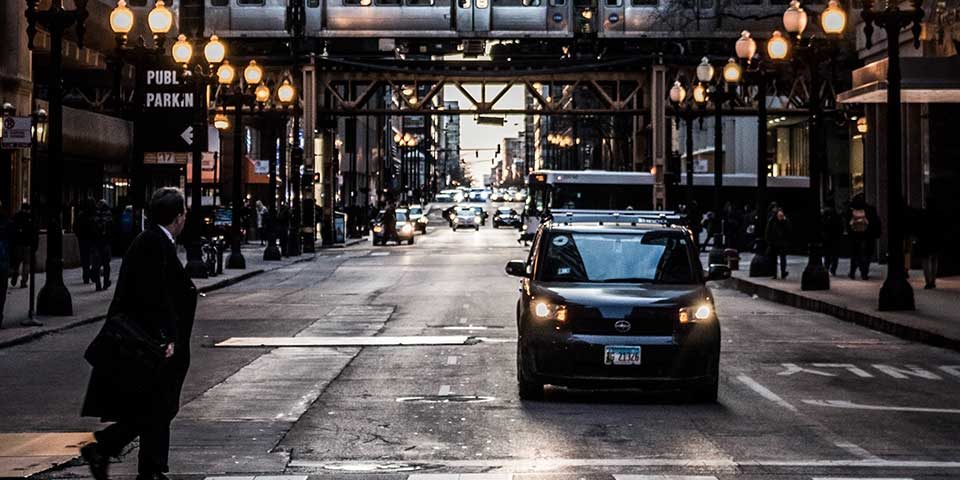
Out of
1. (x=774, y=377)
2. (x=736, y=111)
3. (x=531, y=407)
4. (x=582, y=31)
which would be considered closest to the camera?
(x=531, y=407)

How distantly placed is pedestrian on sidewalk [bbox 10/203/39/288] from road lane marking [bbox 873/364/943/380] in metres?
16.7

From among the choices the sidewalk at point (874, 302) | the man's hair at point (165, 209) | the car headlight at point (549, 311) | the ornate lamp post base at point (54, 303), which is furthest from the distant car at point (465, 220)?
the man's hair at point (165, 209)

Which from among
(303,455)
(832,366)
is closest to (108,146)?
(832,366)

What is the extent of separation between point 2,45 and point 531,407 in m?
27.9

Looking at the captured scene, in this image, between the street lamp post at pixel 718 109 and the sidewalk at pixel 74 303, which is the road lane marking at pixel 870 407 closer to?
the sidewalk at pixel 74 303

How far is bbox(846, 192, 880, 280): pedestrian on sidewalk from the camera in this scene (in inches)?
1373

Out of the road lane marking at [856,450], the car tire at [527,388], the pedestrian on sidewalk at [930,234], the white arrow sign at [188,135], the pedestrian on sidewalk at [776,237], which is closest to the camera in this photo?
the road lane marking at [856,450]

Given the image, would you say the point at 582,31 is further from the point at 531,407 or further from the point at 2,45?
the point at 531,407

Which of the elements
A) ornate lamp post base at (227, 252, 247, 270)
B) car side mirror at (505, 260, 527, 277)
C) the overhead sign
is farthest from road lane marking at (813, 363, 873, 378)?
ornate lamp post base at (227, 252, 247, 270)

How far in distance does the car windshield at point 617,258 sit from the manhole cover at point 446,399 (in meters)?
1.34

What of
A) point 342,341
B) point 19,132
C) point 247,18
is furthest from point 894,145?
point 247,18

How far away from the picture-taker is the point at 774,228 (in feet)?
123

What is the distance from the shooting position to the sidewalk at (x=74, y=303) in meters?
21.4

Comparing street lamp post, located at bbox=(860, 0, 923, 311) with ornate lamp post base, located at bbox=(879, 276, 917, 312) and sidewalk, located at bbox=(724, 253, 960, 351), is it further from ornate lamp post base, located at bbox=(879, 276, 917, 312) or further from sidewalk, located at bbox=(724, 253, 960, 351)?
sidewalk, located at bbox=(724, 253, 960, 351)
